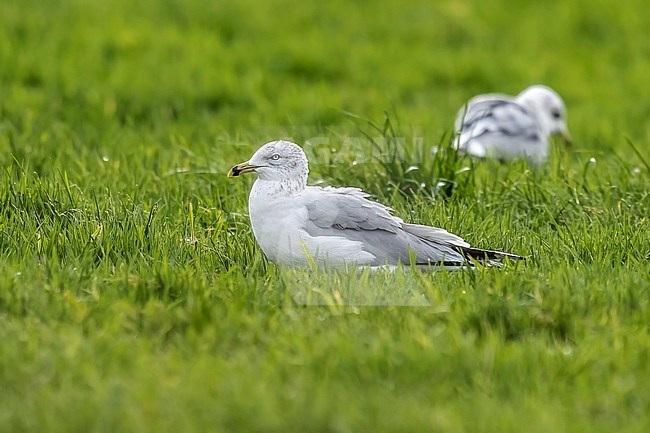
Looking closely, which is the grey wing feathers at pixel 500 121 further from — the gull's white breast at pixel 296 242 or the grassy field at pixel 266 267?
the gull's white breast at pixel 296 242

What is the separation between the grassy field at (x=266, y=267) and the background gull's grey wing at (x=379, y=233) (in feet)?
0.60

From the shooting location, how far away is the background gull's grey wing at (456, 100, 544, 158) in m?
7.52

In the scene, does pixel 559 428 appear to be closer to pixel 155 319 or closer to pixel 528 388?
pixel 528 388

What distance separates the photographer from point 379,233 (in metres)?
4.77

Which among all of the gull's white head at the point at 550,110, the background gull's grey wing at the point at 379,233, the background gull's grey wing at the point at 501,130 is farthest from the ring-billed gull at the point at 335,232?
the gull's white head at the point at 550,110

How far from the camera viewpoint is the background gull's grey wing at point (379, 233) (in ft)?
15.4

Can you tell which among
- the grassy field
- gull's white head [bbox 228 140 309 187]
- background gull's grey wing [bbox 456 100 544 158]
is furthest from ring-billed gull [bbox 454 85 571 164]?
gull's white head [bbox 228 140 309 187]

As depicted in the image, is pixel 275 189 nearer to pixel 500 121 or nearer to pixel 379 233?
pixel 379 233

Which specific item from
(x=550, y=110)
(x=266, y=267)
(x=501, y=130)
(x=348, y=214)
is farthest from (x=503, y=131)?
(x=266, y=267)

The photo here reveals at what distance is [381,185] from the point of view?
6.05m

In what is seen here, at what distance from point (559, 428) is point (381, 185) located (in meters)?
2.78

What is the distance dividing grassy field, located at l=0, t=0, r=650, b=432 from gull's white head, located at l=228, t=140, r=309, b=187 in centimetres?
35

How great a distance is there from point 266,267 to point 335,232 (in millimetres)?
333

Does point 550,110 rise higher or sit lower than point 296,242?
higher
